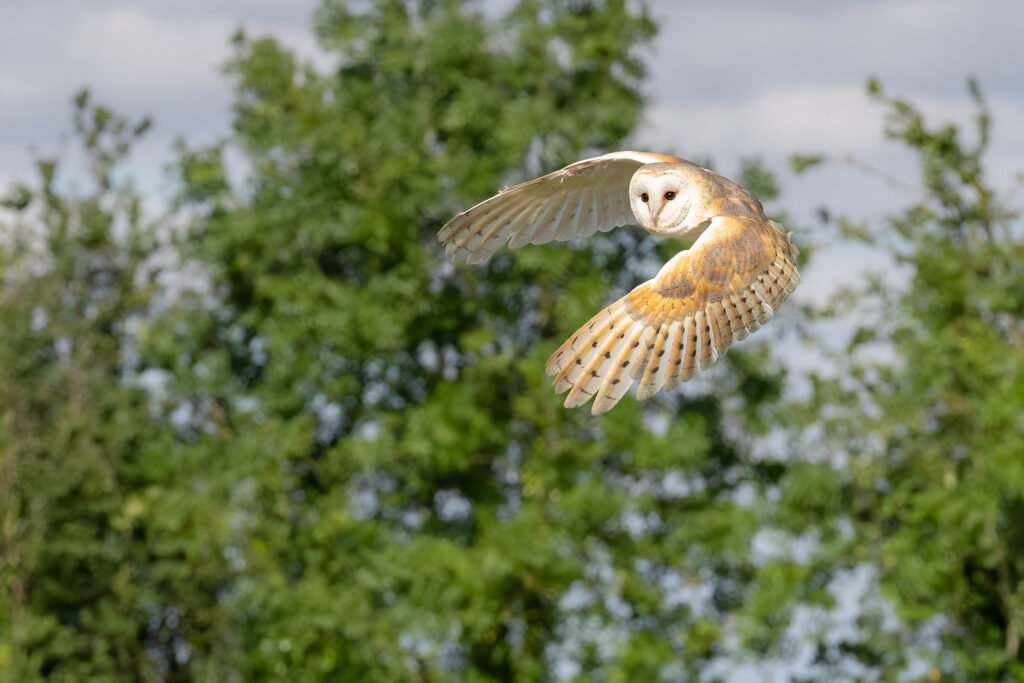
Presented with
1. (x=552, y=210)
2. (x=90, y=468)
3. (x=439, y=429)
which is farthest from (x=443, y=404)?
(x=552, y=210)

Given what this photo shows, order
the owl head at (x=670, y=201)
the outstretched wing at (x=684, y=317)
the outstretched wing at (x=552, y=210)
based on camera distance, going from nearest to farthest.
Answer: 1. the outstretched wing at (x=684, y=317)
2. the owl head at (x=670, y=201)
3. the outstretched wing at (x=552, y=210)

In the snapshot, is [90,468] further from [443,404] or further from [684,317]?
[684,317]

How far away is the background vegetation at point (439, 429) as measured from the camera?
13070 millimetres

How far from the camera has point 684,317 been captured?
5.41 metres

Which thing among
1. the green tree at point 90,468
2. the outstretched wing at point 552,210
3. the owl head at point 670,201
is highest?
the owl head at point 670,201

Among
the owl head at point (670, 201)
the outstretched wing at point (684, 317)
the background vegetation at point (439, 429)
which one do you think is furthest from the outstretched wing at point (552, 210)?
the background vegetation at point (439, 429)

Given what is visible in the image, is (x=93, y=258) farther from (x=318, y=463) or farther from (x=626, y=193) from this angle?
(x=626, y=193)

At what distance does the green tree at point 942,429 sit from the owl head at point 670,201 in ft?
22.2

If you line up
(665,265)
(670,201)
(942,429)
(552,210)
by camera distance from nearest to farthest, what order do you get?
(665,265), (670,201), (552,210), (942,429)

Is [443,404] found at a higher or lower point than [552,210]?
lower

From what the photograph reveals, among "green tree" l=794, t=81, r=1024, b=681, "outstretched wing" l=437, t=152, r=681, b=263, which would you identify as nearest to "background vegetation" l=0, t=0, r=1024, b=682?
"green tree" l=794, t=81, r=1024, b=681

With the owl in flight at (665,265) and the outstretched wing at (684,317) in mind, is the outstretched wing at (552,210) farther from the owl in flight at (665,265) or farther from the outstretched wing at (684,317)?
the outstretched wing at (684,317)

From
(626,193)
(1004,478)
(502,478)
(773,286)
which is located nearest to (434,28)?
(502,478)

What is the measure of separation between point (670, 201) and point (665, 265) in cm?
34
